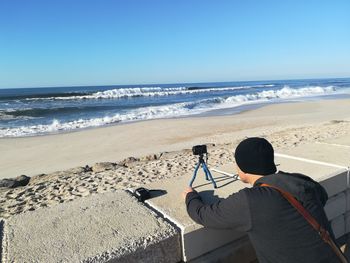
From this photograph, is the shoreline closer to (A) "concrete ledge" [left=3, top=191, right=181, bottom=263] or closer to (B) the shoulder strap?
(A) "concrete ledge" [left=3, top=191, right=181, bottom=263]

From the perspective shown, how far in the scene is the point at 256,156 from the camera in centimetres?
181

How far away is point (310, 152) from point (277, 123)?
11.5 metres

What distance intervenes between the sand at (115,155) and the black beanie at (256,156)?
47.5 inches

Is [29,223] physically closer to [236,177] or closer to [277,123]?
[236,177]

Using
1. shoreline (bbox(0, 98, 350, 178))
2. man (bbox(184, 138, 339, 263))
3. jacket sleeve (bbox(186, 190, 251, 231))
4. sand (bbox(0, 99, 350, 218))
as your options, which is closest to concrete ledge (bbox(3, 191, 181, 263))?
jacket sleeve (bbox(186, 190, 251, 231))

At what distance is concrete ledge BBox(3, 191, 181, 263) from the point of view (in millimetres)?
1666

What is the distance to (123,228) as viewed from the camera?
74.5 inches

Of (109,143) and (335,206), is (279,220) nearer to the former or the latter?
(335,206)

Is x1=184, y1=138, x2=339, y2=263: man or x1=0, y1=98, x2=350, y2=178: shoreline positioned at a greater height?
x1=184, y1=138, x2=339, y2=263: man

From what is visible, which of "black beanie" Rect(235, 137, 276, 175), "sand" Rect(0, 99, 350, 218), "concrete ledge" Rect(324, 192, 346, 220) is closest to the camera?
"black beanie" Rect(235, 137, 276, 175)

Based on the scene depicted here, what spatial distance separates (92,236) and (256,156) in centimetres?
97

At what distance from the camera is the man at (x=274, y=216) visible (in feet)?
5.30

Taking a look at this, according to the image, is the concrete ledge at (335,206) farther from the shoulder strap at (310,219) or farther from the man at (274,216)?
the shoulder strap at (310,219)

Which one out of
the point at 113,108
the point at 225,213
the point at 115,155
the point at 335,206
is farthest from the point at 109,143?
the point at 113,108
